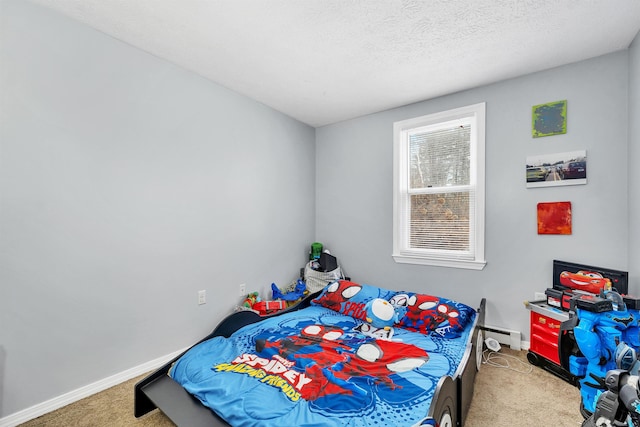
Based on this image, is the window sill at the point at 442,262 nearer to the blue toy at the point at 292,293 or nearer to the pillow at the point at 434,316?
the pillow at the point at 434,316

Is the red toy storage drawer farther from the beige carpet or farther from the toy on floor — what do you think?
the toy on floor

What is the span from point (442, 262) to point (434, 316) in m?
0.91

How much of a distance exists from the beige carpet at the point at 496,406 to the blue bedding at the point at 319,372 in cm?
34

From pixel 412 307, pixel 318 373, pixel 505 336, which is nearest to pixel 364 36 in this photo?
pixel 412 307

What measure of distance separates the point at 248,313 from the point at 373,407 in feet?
4.17

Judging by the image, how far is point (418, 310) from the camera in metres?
2.25

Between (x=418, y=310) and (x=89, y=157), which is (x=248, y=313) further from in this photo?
(x=89, y=157)

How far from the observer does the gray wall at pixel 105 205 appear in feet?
5.45

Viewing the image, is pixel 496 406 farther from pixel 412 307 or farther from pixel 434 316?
pixel 412 307

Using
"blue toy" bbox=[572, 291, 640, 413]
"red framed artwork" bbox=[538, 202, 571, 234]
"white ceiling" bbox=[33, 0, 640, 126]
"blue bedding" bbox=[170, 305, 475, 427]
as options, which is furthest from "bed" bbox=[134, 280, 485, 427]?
"white ceiling" bbox=[33, 0, 640, 126]

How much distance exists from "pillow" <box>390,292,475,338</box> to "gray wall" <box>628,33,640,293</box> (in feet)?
3.79

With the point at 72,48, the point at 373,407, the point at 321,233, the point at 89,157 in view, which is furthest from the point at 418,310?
the point at 72,48

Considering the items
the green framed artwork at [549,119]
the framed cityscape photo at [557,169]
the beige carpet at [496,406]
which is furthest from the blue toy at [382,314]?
the green framed artwork at [549,119]

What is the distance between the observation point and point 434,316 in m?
2.15
